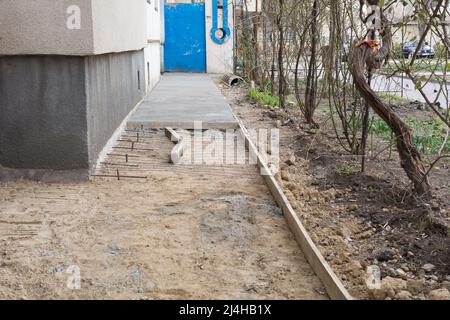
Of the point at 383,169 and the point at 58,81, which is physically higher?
the point at 58,81

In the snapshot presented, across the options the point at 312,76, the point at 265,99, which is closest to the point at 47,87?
the point at 312,76

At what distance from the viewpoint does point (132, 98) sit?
1073 cm

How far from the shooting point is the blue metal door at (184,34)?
23.4 m

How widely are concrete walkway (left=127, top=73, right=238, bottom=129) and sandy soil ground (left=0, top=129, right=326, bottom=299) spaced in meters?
2.87

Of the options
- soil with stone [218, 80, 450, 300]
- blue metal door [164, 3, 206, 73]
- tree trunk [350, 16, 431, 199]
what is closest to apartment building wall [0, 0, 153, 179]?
soil with stone [218, 80, 450, 300]

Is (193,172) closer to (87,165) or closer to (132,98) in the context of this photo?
(87,165)

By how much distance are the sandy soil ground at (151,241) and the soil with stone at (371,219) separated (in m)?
0.31

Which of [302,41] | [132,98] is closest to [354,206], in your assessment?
[302,41]

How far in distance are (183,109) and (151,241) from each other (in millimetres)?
6818

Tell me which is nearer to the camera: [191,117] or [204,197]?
[204,197]
